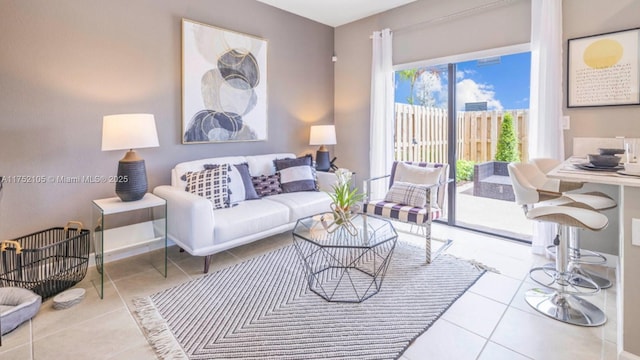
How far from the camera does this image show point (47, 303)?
223 centimetres

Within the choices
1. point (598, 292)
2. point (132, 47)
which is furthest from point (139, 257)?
point (598, 292)

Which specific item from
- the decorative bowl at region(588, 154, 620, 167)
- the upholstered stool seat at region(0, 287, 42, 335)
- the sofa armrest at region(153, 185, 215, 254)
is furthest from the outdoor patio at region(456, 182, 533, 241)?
the upholstered stool seat at region(0, 287, 42, 335)

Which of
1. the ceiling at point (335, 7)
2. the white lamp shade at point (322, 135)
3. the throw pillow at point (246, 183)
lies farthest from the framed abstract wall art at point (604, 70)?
the throw pillow at point (246, 183)

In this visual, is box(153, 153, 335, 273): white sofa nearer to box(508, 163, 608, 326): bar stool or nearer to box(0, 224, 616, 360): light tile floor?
box(0, 224, 616, 360): light tile floor

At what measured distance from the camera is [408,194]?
316 centimetres

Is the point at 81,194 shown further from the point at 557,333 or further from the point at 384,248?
the point at 557,333

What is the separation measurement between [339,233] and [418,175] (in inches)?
57.1

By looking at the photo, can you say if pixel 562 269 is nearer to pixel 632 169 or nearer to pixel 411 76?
pixel 632 169

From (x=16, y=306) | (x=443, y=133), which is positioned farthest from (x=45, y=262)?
(x=443, y=133)

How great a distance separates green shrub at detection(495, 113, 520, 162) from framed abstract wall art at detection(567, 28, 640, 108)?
62 cm

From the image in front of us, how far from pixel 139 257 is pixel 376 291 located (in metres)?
2.22

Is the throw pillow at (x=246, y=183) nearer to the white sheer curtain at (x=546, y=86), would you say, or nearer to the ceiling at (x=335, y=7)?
the ceiling at (x=335, y=7)

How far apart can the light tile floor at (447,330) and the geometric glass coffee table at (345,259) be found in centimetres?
59

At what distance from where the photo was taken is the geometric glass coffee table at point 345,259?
7.52 ft
